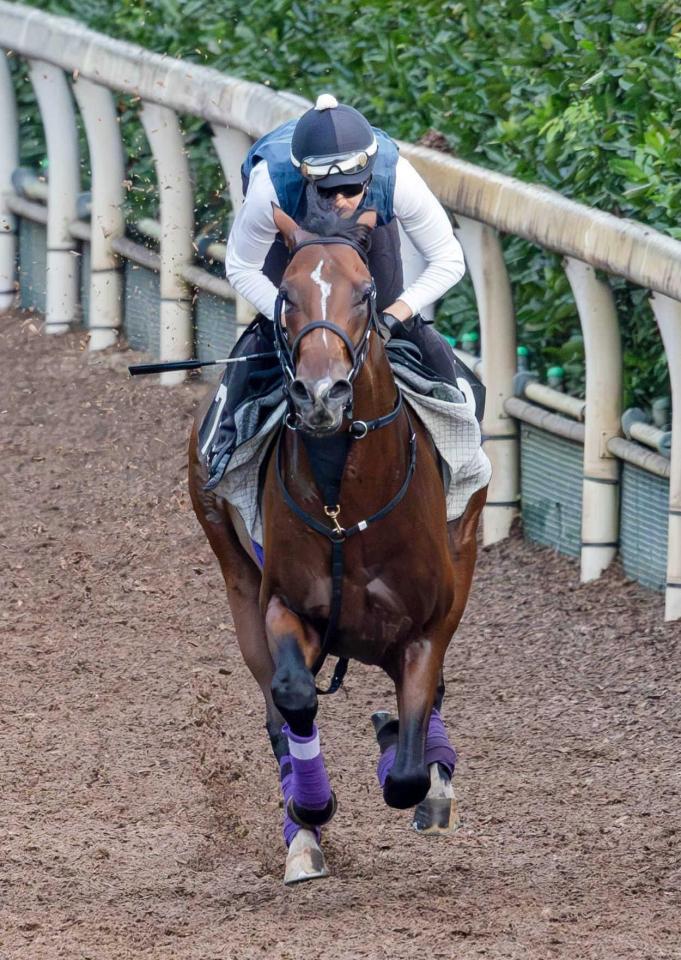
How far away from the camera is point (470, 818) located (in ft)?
21.4

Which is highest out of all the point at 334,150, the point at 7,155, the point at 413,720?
the point at 334,150

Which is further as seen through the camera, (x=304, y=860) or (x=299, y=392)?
(x=304, y=860)

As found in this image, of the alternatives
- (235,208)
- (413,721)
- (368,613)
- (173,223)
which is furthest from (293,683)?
(173,223)

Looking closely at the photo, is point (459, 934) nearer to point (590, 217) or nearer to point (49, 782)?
point (49, 782)

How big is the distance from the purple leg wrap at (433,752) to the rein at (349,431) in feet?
Answer: 1.08

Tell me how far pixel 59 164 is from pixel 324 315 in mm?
7525

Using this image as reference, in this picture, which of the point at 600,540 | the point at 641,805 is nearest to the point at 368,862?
the point at 641,805

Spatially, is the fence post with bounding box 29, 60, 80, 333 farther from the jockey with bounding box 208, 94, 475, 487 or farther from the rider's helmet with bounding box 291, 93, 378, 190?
the rider's helmet with bounding box 291, 93, 378, 190

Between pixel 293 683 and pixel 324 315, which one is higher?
pixel 324 315

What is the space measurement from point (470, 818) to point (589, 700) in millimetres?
1149

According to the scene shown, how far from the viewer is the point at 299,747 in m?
5.84

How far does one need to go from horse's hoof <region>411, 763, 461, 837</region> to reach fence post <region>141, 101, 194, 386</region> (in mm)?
5486

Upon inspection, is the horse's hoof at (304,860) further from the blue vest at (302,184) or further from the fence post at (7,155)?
the fence post at (7,155)

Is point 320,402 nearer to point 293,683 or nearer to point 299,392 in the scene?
point 299,392
